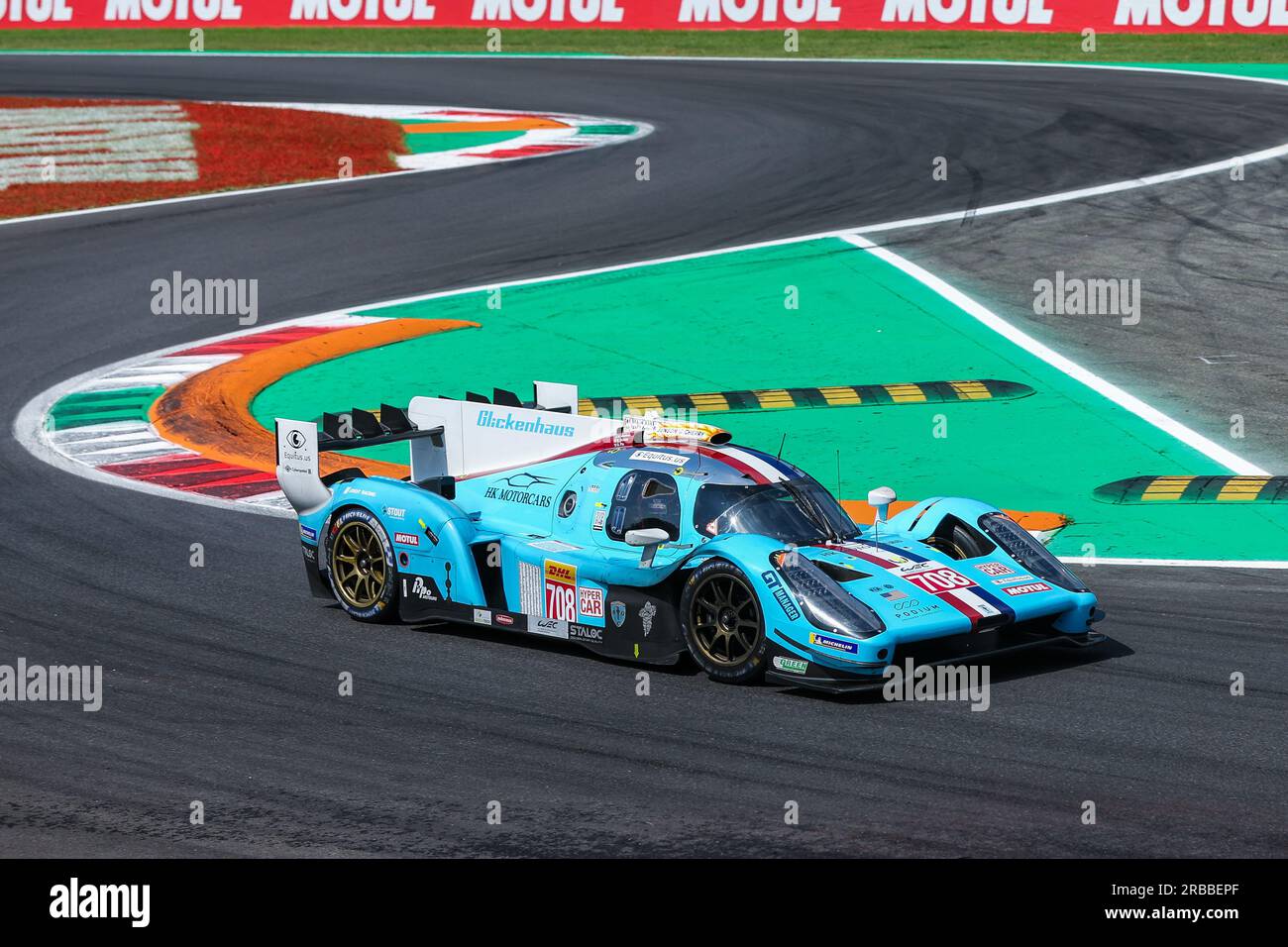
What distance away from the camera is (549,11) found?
47562 mm

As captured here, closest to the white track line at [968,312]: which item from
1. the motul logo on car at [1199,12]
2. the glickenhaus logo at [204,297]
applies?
the glickenhaus logo at [204,297]

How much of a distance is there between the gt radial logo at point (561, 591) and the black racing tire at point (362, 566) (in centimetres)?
131

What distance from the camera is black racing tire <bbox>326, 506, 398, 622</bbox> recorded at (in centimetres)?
1264

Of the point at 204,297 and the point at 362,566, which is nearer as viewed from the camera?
the point at 362,566

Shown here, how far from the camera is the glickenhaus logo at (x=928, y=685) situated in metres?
10.7

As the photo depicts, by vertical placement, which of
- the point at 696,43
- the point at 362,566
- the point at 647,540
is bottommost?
the point at 362,566

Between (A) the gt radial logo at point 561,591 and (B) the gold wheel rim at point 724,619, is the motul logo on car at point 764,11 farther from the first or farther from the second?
(B) the gold wheel rim at point 724,619

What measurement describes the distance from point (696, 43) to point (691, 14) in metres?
2.02

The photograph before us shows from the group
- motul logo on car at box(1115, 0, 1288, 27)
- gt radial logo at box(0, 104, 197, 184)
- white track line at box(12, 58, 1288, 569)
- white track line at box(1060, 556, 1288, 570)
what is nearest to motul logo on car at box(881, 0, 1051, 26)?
motul logo on car at box(1115, 0, 1288, 27)

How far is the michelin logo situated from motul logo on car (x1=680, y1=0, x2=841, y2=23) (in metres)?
34.2

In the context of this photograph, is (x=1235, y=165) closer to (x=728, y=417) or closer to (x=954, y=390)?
(x=954, y=390)

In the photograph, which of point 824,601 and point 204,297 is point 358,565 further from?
point 204,297

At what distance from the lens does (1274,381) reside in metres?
18.6
